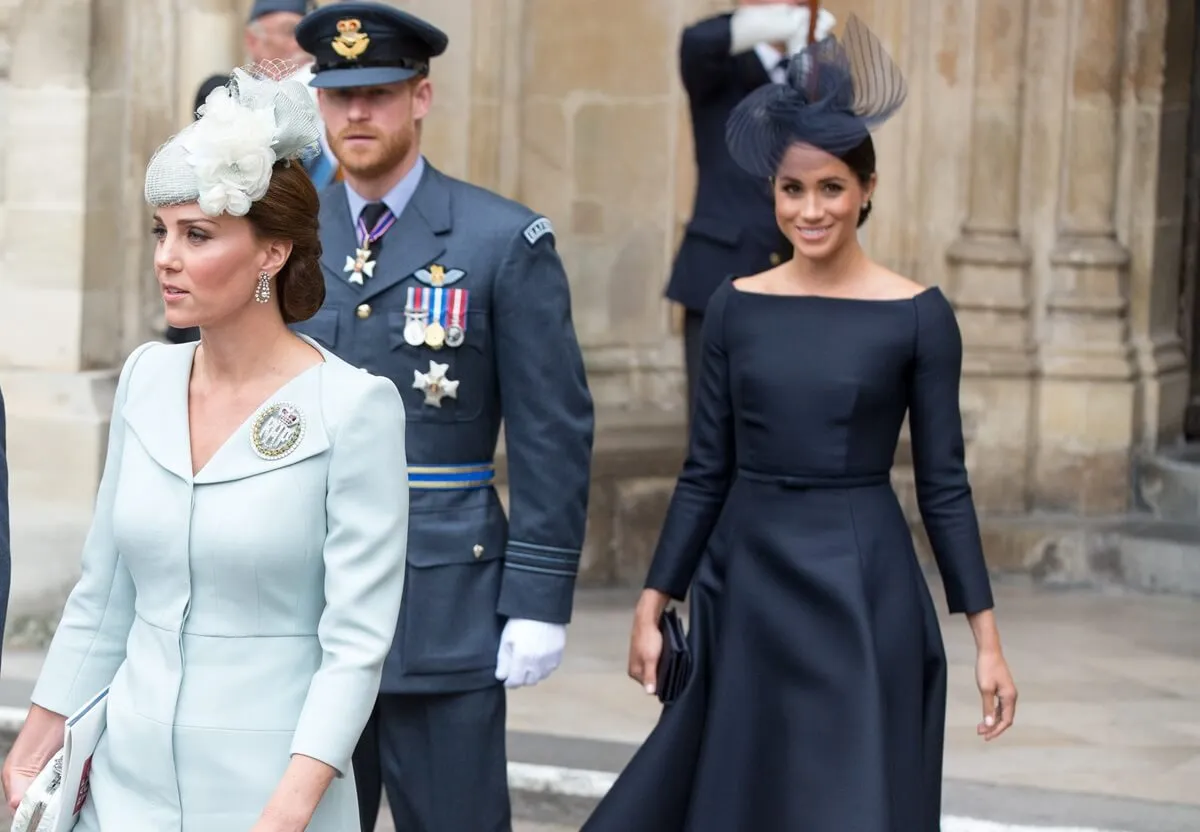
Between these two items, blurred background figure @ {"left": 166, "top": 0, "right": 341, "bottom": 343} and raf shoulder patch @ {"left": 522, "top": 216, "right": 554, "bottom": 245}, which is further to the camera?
blurred background figure @ {"left": 166, "top": 0, "right": 341, "bottom": 343}

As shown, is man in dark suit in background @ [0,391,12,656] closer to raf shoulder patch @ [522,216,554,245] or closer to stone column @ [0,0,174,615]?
raf shoulder patch @ [522,216,554,245]

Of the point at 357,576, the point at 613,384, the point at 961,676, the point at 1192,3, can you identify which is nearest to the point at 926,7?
the point at 1192,3

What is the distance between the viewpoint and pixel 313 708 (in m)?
3.09

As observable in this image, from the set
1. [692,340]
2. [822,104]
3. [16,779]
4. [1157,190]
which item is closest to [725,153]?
[692,340]

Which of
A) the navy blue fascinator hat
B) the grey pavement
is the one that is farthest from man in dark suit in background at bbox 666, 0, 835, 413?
the navy blue fascinator hat

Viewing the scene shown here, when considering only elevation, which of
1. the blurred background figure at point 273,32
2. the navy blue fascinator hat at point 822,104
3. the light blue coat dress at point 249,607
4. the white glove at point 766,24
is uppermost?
the white glove at point 766,24

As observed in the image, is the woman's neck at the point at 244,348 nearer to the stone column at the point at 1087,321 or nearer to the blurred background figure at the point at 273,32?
the blurred background figure at the point at 273,32

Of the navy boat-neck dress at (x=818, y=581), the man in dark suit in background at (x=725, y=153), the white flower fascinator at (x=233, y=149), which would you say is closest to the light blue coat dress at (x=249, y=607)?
the white flower fascinator at (x=233, y=149)

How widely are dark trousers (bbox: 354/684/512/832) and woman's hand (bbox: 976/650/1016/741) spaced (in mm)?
893

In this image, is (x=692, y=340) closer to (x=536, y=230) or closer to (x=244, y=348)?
(x=536, y=230)

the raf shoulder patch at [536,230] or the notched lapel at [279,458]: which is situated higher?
the raf shoulder patch at [536,230]

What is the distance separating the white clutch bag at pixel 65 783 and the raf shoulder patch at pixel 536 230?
139cm

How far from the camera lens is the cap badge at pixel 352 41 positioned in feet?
14.4

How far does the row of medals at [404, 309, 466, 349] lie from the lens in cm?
430
